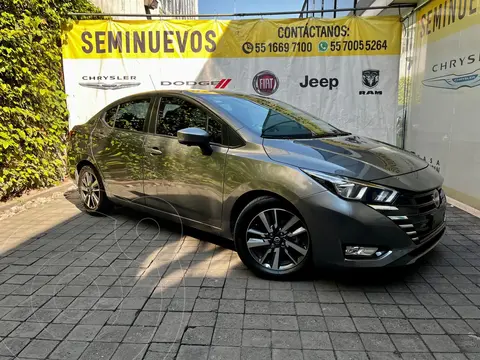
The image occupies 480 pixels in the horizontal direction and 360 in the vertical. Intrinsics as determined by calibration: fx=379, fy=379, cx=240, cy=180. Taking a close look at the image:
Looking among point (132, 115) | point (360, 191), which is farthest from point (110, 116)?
point (360, 191)

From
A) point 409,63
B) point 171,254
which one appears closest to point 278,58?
point 409,63

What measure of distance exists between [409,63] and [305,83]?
2.06 m

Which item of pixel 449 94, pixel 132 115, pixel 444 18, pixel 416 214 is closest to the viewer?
pixel 416 214

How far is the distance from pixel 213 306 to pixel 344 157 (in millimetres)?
1603

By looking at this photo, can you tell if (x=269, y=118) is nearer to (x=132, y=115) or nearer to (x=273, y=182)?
(x=273, y=182)

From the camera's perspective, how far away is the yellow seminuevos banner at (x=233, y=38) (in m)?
7.33

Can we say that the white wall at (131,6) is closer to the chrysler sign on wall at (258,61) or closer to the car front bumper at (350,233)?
the chrysler sign on wall at (258,61)

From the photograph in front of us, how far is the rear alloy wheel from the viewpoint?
5008 millimetres

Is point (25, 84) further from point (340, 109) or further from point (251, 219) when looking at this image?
point (340, 109)

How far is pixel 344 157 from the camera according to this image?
3172 millimetres

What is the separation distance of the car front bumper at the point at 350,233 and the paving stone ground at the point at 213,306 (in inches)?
7.5

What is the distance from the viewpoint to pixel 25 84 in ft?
18.9

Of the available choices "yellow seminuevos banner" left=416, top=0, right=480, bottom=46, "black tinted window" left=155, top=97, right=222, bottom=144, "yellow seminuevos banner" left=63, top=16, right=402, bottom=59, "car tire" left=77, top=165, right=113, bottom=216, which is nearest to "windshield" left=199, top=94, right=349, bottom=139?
"black tinted window" left=155, top=97, right=222, bottom=144

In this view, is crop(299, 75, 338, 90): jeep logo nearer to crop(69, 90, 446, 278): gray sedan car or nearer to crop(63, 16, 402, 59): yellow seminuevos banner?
crop(63, 16, 402, 59): yellow seminuevos banner
